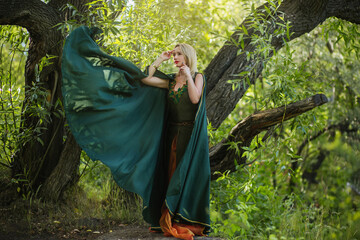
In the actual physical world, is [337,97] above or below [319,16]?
below

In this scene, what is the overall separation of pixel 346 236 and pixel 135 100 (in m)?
2.68

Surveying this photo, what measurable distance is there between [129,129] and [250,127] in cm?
117

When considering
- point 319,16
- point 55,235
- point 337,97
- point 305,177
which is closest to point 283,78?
Answer: point 319,16

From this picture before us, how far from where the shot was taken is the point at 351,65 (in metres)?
7.45

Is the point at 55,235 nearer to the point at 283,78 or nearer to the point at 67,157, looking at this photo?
the point at 67,157

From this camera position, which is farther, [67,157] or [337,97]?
[337,97]

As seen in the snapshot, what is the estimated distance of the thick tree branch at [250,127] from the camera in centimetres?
341

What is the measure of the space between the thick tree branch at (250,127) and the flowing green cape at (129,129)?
0.49 metres

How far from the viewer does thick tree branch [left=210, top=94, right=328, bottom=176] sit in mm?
3414

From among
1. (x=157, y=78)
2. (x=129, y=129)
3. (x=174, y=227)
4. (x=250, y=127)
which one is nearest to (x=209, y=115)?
(x=250, y=127)

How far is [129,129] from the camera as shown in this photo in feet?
11.6

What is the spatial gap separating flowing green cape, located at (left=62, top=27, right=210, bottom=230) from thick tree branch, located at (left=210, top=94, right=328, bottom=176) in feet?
1.60

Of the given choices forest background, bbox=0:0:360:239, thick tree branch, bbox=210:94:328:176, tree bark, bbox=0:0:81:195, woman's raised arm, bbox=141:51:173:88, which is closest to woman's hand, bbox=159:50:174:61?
woman's raised arm, bbox=141:51:173:88

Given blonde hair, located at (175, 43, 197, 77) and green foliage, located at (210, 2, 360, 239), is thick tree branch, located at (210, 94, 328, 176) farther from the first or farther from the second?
blonde hair, located at (175, 43, 197, 77)
